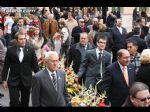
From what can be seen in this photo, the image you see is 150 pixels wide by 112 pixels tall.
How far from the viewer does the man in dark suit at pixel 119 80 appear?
24.7 feet

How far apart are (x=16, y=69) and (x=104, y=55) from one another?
66.2 inches

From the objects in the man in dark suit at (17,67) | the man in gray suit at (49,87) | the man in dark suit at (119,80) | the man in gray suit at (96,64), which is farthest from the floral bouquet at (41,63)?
the man in gray suit at (49,87)

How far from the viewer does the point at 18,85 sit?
919 centimetres

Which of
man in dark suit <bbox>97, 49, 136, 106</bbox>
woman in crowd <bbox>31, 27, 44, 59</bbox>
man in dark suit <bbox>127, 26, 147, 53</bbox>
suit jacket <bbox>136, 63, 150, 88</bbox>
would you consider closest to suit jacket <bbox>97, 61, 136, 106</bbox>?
man in dark suit <bbox>97, 49, 136, 106</bbox>

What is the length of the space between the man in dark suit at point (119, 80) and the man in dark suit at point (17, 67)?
1973mm

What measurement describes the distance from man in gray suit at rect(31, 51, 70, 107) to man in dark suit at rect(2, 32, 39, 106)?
7.09ft

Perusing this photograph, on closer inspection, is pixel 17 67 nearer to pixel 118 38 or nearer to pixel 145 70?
pixel 145 70

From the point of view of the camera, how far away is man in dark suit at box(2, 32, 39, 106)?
907 cm

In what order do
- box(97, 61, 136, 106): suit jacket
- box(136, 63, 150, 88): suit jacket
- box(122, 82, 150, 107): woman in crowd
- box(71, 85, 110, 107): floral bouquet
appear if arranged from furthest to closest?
box(136, 63, 150, 88): suit jacket → box(97, 61, 136, 106): suit jacket → box(71, 85, 110, 107): floral bouquet → box(122, 82, 150, 107): woman in crowd

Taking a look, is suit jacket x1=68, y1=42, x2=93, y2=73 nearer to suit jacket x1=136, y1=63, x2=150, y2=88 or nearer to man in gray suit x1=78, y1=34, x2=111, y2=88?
man in gray suit x1=78, y1=34, x2=111, y2=88

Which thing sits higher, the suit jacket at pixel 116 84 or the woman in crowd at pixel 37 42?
the woman in crowd at pixel 37 42

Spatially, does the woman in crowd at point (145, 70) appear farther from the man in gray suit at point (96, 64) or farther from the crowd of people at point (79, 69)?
the man in gray suit at point (96, 64)

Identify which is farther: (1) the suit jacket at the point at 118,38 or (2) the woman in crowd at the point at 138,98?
(1) the suit jacket at the point at 118,38
